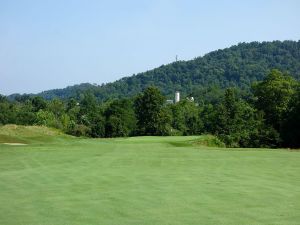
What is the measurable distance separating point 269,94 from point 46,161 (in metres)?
46.7

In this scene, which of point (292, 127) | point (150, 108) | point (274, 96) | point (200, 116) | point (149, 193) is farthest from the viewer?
point (200, 116)

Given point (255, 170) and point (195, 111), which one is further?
point (195, 111)

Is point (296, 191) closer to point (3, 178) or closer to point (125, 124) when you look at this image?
point (3, 178)

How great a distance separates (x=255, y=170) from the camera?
16.7m

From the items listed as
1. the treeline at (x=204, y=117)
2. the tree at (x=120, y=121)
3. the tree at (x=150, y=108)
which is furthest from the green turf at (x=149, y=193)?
the tree at (x=120, y=121)

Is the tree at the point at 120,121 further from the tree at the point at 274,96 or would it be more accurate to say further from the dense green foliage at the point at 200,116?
the tree at the point at 274,96

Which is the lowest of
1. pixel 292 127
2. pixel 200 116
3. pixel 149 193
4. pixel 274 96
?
pixel 149 193

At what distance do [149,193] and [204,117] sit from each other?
79.3 meters

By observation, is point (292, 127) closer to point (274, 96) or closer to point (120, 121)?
point (274, 96)

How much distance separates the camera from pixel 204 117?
90188mm

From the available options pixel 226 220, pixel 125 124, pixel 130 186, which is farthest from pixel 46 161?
pixel 125 124

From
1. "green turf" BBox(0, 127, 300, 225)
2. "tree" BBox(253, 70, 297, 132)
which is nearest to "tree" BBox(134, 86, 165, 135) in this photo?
"tree" BBox(253, 70, 297, 132)

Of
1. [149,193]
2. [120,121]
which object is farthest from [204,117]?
[149,193]

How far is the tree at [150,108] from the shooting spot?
3036 inches
